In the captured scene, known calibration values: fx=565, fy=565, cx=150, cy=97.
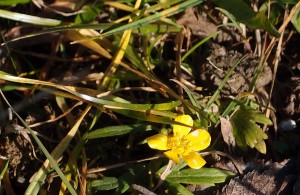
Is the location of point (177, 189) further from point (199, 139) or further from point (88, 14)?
point (88, 14)

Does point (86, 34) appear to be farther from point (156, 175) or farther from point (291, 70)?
point (291, 70)

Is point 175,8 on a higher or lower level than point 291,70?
higher

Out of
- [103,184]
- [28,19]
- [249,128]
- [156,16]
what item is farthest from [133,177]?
[28,19]

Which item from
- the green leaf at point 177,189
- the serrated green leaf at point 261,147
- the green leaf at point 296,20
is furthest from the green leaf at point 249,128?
the green leaf at point 296,20

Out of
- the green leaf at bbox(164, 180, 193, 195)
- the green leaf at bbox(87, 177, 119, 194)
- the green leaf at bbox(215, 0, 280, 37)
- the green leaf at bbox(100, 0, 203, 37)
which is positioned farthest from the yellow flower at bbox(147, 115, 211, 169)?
the green leaf at bbox(215, 0, 280, 37)

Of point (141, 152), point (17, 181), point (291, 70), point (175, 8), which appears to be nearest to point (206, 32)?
point (175, 8)

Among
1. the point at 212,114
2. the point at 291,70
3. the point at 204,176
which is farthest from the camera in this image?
the point at 291,70

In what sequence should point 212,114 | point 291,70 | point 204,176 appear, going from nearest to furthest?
point 204,176
point 212,114
point 291,70
